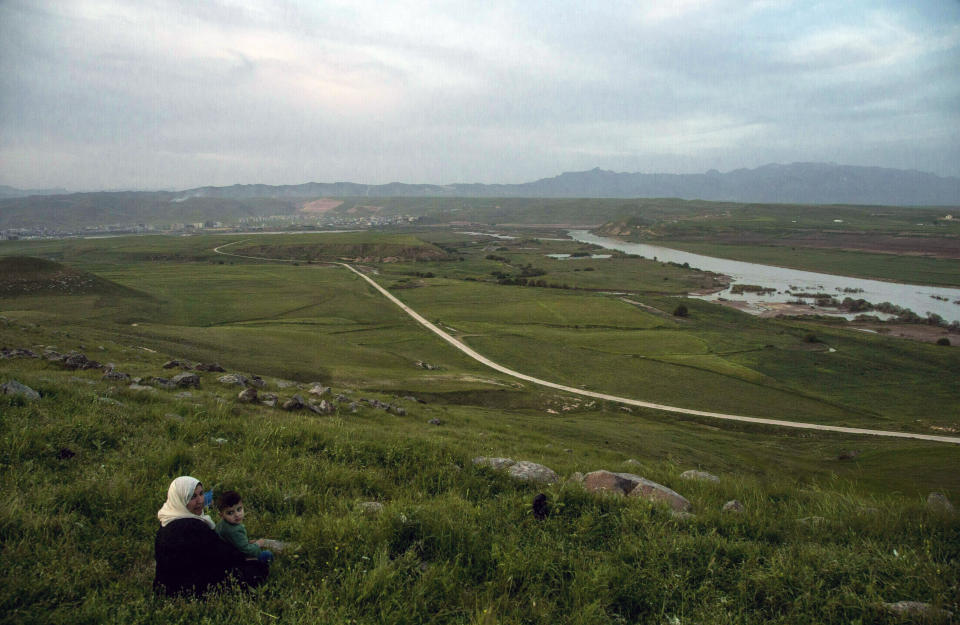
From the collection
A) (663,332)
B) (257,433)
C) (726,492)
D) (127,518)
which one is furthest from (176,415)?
(663,332)

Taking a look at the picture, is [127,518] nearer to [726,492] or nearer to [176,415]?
[176,415]

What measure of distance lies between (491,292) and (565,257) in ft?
263

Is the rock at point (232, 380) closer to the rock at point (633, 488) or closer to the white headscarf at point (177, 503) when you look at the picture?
the white headscarf at point (177, 503)

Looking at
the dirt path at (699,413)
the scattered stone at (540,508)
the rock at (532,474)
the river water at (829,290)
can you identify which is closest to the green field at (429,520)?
the scattered stone at (540,508)

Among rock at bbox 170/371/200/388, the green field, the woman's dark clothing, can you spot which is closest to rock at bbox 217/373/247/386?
the green field

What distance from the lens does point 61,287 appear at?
70625 millimetres

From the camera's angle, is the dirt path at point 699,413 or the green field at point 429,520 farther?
the dirt path at point 699,413

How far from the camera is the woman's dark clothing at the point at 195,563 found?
5.84 m

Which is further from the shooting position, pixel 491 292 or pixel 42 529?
pixel 491 292

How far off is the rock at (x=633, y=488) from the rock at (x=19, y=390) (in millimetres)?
13538

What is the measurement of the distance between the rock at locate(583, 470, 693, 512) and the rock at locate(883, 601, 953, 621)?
3.61m

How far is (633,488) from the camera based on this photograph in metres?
10.7

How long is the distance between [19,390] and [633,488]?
15.1 meters

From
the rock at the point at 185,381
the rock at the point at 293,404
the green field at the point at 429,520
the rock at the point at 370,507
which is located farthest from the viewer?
the rock at the point at 185,381
